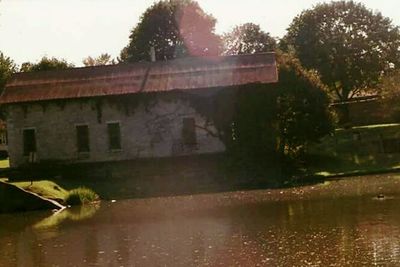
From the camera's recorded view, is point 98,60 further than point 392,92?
Yes

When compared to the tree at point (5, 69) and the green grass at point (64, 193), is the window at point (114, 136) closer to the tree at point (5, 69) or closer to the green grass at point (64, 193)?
the green grass at point (64, 193)

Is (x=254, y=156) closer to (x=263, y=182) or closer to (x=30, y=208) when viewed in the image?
(x=263, y=182)

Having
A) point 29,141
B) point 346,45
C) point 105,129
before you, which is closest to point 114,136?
point 105,129

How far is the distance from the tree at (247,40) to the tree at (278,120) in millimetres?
41378

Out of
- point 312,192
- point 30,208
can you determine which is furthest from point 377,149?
point 30,208

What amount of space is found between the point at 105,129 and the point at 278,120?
10.5m

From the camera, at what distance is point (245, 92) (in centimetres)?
3509

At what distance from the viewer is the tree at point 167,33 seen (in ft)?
228

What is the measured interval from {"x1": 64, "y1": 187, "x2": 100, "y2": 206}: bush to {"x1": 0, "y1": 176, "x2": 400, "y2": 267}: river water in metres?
1.74

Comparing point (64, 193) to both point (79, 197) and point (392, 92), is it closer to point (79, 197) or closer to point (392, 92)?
point (79, 197)

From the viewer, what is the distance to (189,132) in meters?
36.7

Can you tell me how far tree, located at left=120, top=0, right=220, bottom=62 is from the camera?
69.4 meters

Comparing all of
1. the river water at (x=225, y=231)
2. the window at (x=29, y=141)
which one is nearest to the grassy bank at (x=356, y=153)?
the river water at (x=225, y=231)

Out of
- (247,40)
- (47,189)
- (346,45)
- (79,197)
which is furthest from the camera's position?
(247,40)
